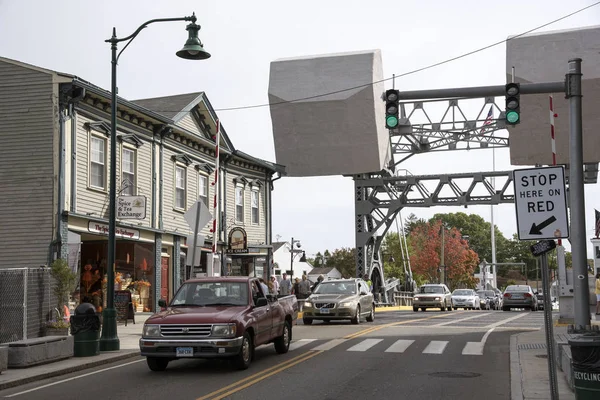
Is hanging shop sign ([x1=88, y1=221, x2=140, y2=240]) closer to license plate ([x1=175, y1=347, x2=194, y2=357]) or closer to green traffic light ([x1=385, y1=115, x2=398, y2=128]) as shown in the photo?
green traffic light ([x1=385, y1=115, x2=398, y2=128])

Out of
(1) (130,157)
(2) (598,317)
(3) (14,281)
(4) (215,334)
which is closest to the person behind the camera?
(4) (215,334)

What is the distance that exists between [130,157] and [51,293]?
766 centimetres

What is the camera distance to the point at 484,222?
132 meters

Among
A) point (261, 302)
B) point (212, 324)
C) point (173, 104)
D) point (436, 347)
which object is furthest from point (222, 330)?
point (173, 104)

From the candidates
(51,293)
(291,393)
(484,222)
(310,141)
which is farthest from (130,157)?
(484,222)

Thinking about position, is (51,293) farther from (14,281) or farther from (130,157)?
(130,157)

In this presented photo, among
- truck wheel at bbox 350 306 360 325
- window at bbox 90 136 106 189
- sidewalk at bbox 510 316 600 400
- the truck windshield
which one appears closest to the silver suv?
truck wheel at bbox 350 306 360 325

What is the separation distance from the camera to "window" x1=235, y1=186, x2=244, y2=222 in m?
35.1

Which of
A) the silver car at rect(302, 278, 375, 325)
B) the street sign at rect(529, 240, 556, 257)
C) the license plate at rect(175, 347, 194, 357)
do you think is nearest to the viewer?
the street sign at rect(529, 240, 556, 257)

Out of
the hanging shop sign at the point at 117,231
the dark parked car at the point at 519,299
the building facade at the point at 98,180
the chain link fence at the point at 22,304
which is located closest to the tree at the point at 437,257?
the dark parked car at the point at 519,299

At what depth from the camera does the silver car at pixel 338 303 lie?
2538cm

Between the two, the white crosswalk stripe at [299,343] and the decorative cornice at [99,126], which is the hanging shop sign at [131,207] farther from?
the white crosswalk stripe at [299,343]

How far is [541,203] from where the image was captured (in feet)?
29.2

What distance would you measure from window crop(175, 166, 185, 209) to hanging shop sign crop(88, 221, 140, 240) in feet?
12.3
